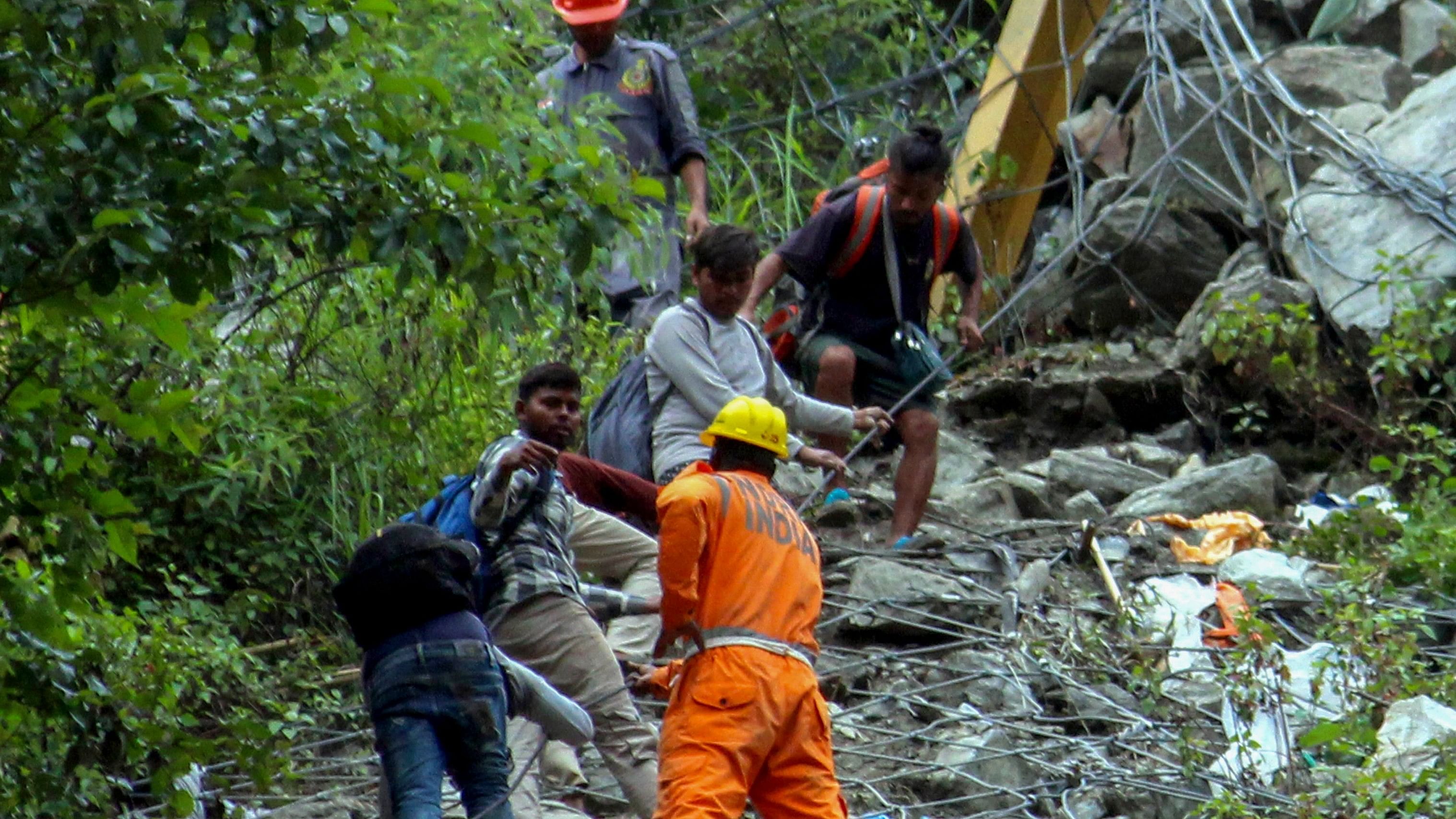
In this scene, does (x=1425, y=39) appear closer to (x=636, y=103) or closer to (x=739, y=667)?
(x=636, y=103)

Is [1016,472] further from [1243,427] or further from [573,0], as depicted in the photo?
[573,0]

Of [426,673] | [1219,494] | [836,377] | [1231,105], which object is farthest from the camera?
[1231,105]

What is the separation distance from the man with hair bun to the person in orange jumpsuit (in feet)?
8.33

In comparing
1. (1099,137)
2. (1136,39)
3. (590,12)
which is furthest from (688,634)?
(1136,39)

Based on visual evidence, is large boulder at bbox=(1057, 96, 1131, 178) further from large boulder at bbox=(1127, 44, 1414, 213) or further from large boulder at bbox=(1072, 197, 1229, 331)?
large boulder at bbox=(1072, 197, 1229, 331)

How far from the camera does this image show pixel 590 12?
8.68 meters

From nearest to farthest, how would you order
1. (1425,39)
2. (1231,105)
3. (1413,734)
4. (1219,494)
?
1. (1413,734)
2. (1219,494)
3. (1231,105)
4. (1425,39)

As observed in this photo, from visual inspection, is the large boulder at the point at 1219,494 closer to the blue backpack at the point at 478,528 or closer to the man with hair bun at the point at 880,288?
the man with hair bun at the point at 880,288

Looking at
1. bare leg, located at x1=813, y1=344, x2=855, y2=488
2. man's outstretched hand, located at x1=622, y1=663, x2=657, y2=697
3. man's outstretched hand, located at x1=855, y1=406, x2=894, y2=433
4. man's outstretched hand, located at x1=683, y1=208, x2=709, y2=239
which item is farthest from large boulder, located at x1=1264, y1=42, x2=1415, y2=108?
man's outstretched hand, located at x1=622, y1=663, x2=657, y2=697

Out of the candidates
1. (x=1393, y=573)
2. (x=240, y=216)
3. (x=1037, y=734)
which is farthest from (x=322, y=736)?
(x=1393, y=573)

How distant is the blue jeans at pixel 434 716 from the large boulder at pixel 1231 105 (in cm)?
629

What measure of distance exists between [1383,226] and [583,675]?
17.9ft

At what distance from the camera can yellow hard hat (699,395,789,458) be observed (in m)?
5.25

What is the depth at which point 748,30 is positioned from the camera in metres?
12.2
